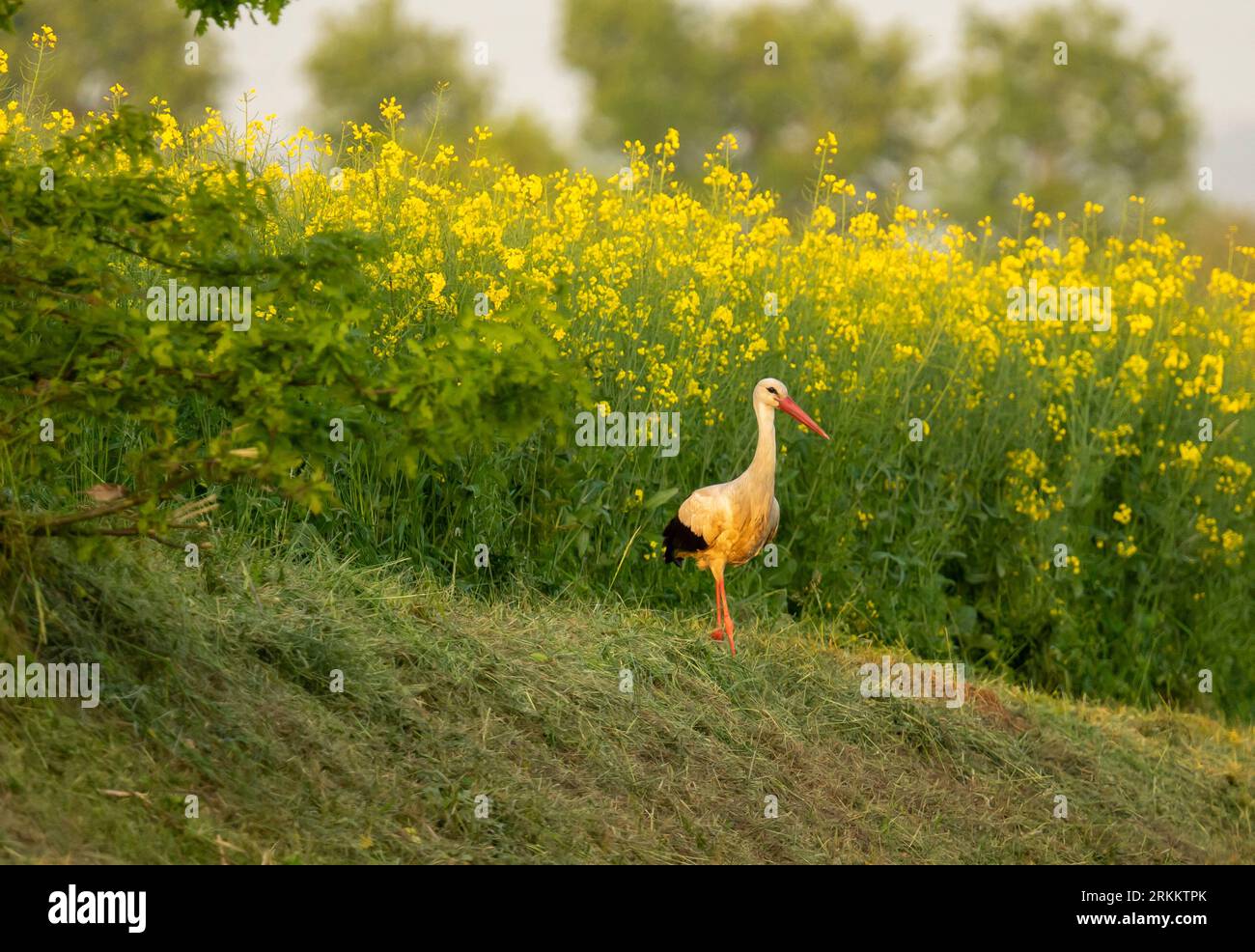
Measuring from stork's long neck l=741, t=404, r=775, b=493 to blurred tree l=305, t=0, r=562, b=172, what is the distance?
22979 mm

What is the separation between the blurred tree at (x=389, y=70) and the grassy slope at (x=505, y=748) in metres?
23.3

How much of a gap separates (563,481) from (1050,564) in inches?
138

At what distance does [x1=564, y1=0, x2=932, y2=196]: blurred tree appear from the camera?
101 ft

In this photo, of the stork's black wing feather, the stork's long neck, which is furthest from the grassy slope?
the stork's long neck

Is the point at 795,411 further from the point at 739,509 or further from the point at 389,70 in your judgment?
the point at 389,70

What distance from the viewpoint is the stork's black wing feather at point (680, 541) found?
7.19m

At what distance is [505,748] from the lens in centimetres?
577

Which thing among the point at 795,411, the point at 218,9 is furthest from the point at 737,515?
the point at 218,9

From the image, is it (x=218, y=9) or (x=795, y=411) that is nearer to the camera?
(x=218, y=9)

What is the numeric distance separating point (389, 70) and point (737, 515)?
84.1 feet

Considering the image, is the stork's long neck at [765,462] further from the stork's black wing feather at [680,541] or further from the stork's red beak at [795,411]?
the stork's black wing feather at [680,541]

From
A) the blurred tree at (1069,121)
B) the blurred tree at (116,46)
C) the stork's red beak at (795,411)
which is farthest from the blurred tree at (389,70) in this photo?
the stork's red beak at (795,411)

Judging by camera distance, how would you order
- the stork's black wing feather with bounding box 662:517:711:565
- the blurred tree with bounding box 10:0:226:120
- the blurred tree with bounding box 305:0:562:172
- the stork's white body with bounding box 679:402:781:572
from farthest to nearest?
the blurred tree with bounding box 305:0:562:172, the blurred tree with bounding box 10:0:226:120, the stork's black wing feather with bounding box 662:517:711:565, the stork's white body with bounding box 679:402:781:572

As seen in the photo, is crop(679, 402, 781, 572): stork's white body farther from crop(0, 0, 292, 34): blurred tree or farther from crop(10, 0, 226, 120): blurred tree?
crop(10, 0, 226, 120): blurred tree
